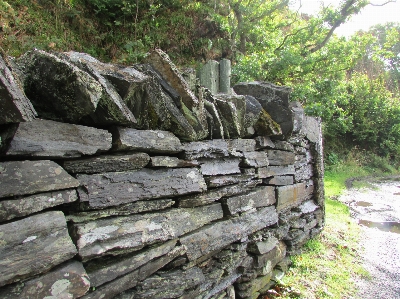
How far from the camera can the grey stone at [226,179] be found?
2938 millimetres

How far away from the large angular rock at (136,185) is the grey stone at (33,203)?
0.33 ft

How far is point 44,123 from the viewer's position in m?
1.79

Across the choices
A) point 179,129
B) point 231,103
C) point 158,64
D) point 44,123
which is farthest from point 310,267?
point 44,123

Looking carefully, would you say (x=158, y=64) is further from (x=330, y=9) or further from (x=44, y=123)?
(x=330, y=9)

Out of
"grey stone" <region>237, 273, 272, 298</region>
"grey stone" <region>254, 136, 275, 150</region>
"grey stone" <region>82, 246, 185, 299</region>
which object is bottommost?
"grey stone" <region>237, 273, 272, 298</region>

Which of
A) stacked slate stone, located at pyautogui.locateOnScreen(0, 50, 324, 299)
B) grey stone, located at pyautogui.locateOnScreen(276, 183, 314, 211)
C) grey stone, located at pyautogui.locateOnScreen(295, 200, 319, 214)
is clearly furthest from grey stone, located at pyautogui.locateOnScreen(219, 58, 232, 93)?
grey stone, located at pyautogui.locateOnScreen(295, 200, 319, 214)

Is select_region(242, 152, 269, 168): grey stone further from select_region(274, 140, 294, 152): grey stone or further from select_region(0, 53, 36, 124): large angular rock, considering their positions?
select_region(0, 53, 36, 124): large angular rock

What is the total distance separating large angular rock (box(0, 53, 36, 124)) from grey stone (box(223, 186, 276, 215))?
6.93 ft

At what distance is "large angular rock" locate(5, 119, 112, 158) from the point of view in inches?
65.7

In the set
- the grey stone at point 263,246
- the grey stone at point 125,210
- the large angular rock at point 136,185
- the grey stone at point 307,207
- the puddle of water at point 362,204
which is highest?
the large angular rock at point 136,185

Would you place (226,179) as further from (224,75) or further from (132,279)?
(224,75)

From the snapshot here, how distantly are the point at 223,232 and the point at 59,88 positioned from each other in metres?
2.08

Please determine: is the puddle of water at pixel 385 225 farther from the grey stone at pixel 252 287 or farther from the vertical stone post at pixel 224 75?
the vertical stone post at pixel 224 75

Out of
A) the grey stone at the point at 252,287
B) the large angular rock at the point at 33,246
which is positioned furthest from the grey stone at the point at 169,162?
the grey stone at the point at 252,287
